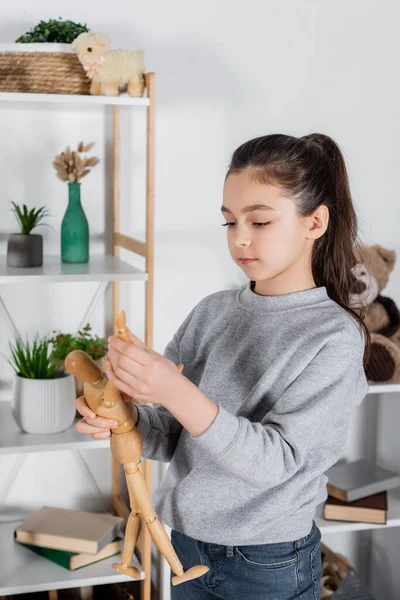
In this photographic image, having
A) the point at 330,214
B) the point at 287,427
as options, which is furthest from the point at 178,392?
the point at 330,214

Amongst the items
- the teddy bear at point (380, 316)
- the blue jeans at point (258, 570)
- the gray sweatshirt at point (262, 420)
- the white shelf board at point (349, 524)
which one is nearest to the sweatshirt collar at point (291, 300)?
the gray sweatshirt at point (262, 420)

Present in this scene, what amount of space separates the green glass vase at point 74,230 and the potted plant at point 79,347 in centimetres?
18

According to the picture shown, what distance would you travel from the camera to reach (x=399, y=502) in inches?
79.4

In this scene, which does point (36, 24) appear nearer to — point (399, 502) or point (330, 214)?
point (330, 214)

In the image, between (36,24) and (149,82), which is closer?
(149,82)

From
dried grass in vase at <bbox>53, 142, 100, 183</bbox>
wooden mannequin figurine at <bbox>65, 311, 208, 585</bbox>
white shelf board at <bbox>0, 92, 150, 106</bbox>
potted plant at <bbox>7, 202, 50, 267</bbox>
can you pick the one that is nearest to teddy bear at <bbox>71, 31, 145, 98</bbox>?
white shelf board at <bbox>0, 92, 150, 106</bbox>

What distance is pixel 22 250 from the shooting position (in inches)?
64.7

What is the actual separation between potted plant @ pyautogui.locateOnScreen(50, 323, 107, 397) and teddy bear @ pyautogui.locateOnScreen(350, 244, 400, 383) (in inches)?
24.6

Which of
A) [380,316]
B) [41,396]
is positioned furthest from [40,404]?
[380,316]

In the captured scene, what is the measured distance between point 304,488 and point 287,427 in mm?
154

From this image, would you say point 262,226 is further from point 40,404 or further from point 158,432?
point 40,404

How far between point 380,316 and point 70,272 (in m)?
0.82

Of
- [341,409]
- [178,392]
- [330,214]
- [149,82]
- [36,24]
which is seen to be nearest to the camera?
[178,392]

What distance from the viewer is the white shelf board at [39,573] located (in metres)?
1.67
